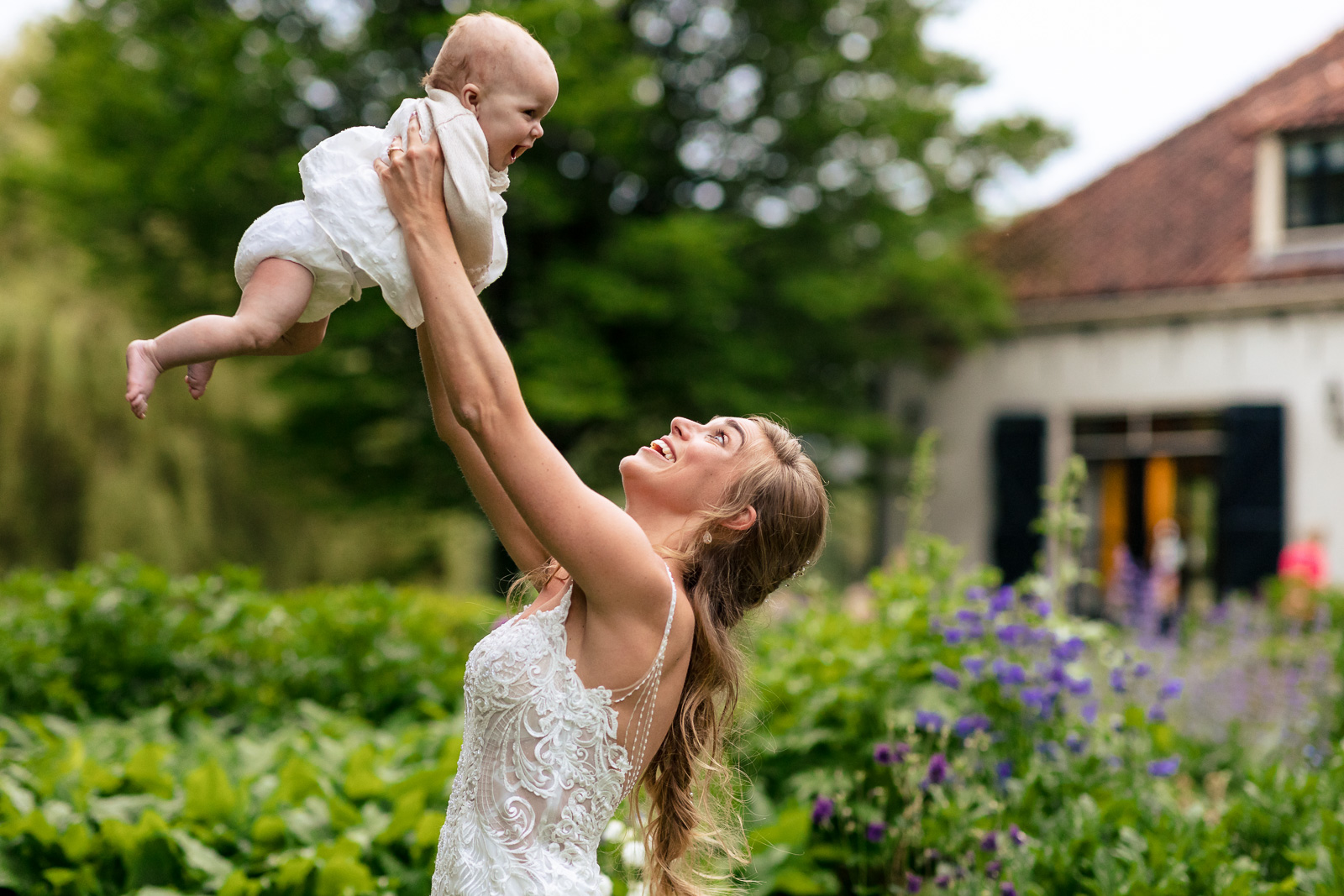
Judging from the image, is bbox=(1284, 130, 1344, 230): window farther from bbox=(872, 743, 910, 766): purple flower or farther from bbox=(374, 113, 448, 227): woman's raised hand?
bbox=(374, 113, 448, 227): woman's raised hand

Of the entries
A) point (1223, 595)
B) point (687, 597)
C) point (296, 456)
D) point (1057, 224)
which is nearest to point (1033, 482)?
point (1223, 595)

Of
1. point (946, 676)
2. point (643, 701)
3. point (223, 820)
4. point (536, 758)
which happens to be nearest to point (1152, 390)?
point (946, 676)

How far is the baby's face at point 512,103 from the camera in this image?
1835 millimetres

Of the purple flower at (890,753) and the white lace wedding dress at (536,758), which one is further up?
the white lace wedding dress at (536,758)

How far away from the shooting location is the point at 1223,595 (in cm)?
1385

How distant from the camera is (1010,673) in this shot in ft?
11.7

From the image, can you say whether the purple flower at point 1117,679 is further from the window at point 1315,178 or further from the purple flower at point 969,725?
the window at point 1315,178

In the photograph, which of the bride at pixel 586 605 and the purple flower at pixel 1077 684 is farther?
the purple flower at pixel 1077 684

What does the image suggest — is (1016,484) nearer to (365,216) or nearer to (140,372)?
(365,216)

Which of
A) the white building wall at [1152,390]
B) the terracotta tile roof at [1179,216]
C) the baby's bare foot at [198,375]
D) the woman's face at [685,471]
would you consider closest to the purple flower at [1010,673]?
the woman's face at [685,471]

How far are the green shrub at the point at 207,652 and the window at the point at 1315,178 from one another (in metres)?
12.4

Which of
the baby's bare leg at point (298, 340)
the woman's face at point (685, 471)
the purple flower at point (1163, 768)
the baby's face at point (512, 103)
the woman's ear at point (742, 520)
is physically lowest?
the purple flower at point (1163, 768)

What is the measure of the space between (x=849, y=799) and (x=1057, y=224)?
46.4 feet

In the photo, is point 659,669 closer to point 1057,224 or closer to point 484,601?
point 484,601
